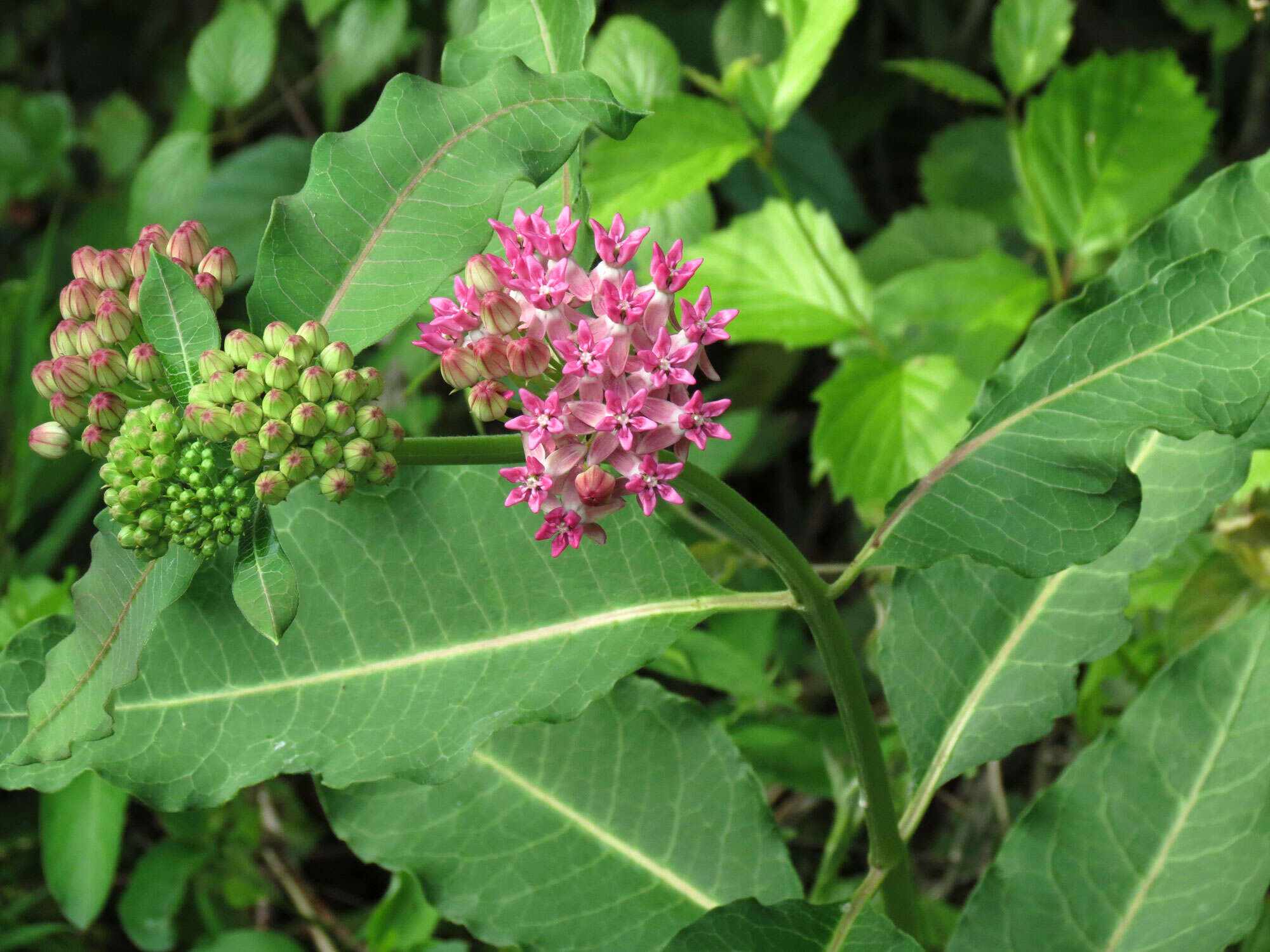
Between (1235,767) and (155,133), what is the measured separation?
4.68 meters

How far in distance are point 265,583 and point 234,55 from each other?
9.81 ft

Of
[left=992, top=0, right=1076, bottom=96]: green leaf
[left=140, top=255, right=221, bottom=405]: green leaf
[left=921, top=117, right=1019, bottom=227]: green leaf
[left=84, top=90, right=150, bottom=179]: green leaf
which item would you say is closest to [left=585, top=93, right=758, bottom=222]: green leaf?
[left=992, top=0, right=1076, bottom=96]: green leaf

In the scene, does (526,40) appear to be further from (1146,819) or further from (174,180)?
(174,180)

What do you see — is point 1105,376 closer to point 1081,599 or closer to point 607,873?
point 1081,599

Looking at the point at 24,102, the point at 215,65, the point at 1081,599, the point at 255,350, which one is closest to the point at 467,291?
the point at 255,350

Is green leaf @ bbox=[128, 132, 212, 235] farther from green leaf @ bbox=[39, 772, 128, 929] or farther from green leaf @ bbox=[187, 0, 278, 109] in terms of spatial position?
green leaf @ bbox=[39, 772, 128, 929]

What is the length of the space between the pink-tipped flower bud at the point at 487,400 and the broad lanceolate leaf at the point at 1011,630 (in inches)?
34.7

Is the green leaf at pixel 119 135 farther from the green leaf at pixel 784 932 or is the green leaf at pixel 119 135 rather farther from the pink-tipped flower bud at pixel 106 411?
the green leaf at pixel 784 932

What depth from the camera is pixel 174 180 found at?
3.72 meters

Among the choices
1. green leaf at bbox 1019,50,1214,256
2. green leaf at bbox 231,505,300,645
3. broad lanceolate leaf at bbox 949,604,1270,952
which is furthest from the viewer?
green leaf at bbox 1019,50,1214,256

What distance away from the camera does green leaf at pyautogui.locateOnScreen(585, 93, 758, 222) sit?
8.45 feet

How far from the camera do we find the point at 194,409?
1.23 m

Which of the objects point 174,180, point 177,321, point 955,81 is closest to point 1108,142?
point 955,81

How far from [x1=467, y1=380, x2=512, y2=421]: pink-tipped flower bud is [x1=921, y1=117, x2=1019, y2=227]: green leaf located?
97.1 inches
